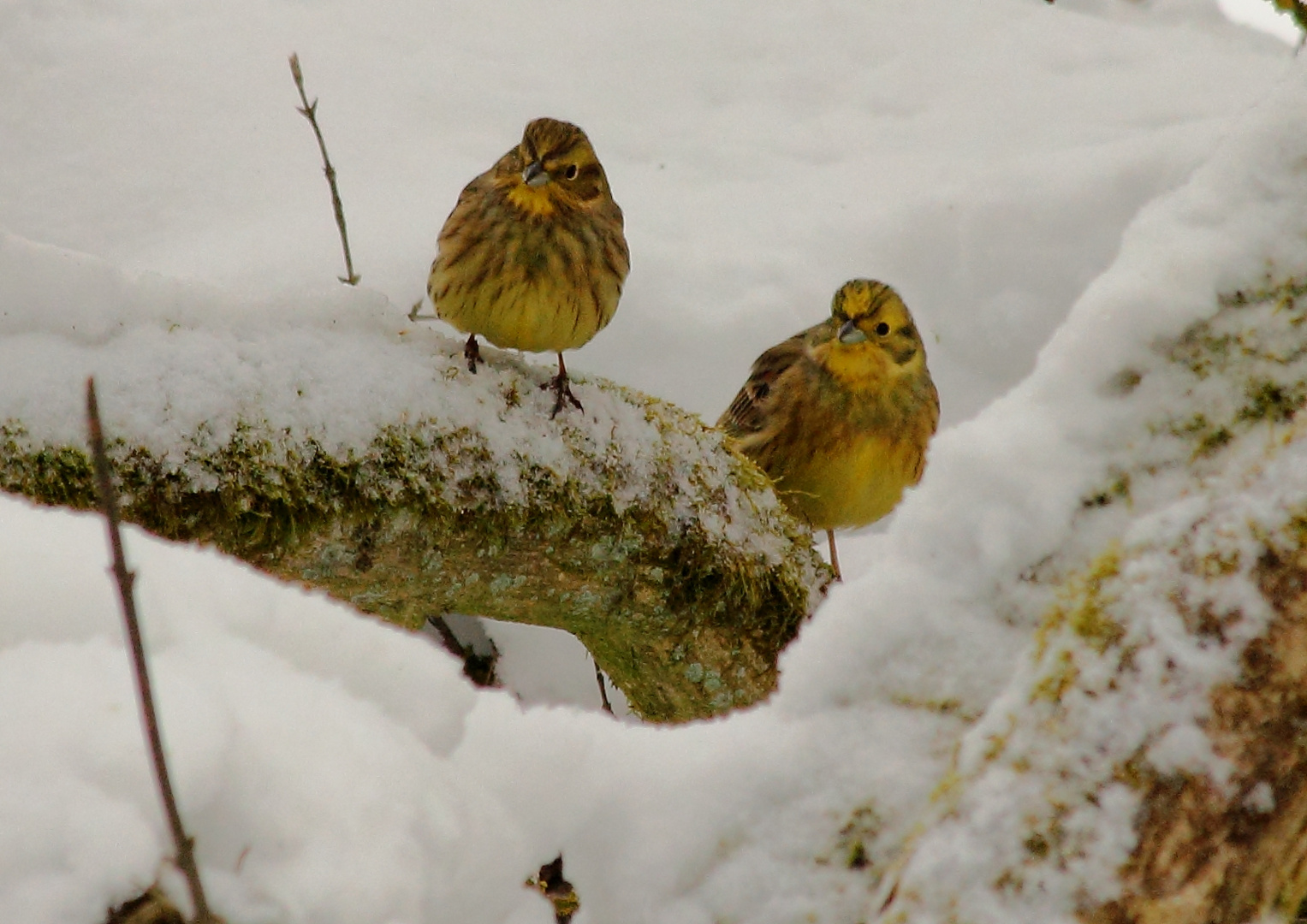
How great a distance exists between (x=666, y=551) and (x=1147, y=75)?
15.9 feet

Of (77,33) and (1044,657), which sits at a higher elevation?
(77,33)

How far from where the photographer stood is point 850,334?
14.9 feet

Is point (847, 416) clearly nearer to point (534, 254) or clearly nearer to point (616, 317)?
point (616, 317)

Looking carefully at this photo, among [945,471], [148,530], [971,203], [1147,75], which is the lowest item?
[945,471]

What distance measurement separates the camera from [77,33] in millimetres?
6160

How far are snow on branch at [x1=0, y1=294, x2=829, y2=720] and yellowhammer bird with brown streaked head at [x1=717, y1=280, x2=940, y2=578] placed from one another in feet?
2.62

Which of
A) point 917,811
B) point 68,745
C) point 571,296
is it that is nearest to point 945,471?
point 917,811

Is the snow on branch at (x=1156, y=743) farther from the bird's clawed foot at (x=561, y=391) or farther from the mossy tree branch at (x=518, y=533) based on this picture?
the bird's clawed foot at (x=561, y=391)

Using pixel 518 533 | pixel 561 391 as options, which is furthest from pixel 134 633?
pixel 561 391

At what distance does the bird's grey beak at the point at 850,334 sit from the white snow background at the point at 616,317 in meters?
1.04

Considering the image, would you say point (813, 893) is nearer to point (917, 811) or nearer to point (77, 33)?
point (917, 811)

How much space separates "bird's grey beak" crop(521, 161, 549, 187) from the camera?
3727 mm

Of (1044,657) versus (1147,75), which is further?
(1147,75)

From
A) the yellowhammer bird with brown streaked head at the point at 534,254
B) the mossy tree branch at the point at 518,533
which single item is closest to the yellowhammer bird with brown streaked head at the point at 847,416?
the mossy tree branch at the point at 518,533
